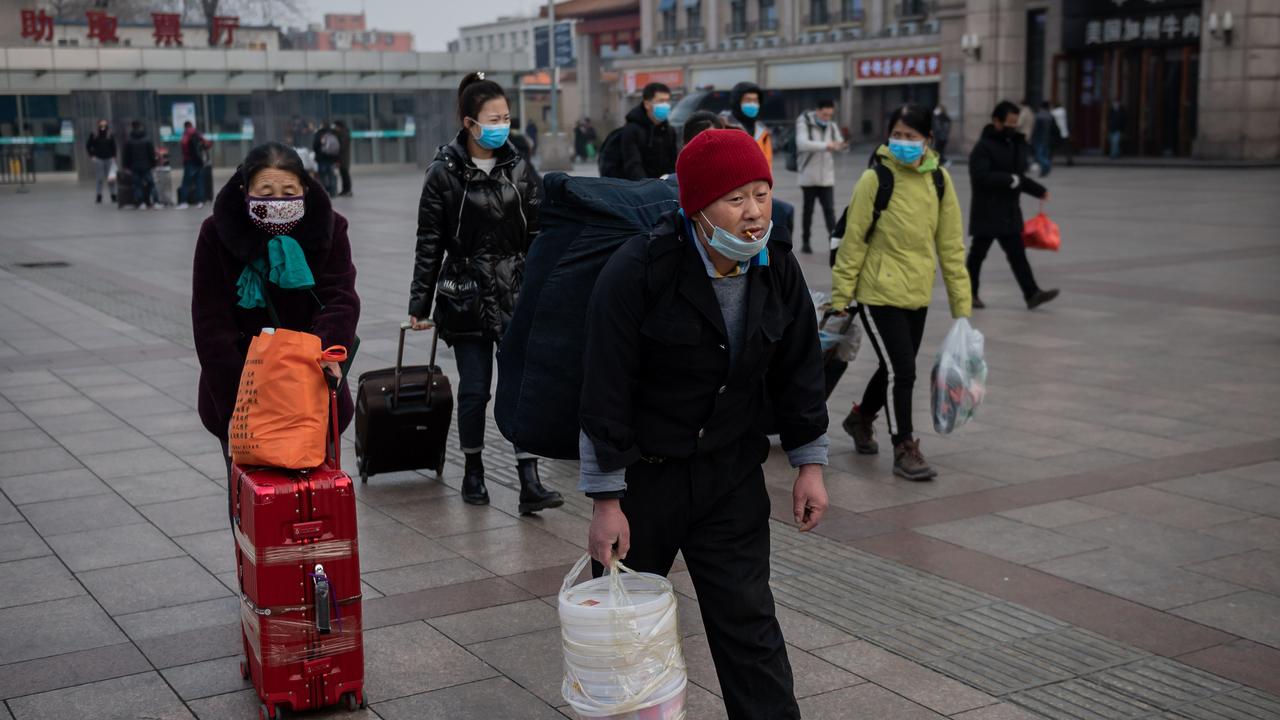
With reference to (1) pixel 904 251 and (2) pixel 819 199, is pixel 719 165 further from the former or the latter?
(2) pixel 819 199

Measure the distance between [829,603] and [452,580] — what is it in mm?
1433

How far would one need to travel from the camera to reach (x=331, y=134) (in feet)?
95.4

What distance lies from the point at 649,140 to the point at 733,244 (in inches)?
235

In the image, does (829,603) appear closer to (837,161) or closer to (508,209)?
(508,209)

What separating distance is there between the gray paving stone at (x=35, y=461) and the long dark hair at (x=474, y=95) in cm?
290

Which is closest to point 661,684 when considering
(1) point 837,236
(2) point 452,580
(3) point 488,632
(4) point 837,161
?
(3) point 488,632

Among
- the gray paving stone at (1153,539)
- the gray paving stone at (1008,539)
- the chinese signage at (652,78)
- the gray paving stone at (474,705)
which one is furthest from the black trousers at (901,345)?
the chinese signage at (652,78)

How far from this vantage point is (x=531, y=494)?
605 cm

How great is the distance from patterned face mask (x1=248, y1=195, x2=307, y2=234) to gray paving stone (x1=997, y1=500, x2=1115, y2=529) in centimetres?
342

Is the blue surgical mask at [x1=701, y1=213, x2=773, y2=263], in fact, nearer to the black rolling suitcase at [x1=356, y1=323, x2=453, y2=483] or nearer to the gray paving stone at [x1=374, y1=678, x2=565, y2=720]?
the gray paving stone at [x1=374, y1=678, x2=565, y2=720]

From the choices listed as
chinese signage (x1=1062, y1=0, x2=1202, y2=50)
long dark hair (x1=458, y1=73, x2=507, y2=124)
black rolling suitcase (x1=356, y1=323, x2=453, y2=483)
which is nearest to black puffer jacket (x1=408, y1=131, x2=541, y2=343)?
long dark hair (x1=458, y1=73, x2=507, y2=124)

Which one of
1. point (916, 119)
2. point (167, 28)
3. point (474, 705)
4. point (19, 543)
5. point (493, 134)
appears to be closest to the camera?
point (474, 705)

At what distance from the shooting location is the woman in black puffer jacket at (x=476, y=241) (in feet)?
19.5

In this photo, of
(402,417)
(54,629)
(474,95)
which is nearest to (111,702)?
(54,629)
